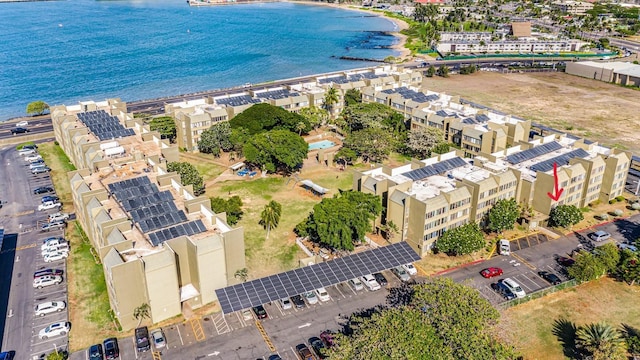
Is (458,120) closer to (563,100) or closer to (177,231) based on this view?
(563,100)

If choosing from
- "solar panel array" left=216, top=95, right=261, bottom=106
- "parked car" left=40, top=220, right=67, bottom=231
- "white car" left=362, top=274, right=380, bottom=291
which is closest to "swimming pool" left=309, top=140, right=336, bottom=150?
"solar panel array" left=216, top=95, right=261, bottom=106

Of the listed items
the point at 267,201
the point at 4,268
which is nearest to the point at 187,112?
the point at 267,201

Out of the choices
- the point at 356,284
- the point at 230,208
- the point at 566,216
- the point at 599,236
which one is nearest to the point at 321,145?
the point at 230,208

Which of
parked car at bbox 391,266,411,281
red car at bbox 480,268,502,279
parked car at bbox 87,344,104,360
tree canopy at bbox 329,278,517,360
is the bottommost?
parked car at bbox 87,344,104,360

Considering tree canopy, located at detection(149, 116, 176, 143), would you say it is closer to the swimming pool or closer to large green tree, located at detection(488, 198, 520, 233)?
the swimming pool

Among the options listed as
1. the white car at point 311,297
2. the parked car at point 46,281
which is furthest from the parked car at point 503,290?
the parked car at point 46,281

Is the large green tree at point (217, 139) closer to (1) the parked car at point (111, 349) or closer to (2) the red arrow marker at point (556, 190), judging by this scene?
(1) the parked car at point (111, 349)
